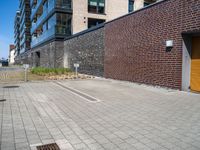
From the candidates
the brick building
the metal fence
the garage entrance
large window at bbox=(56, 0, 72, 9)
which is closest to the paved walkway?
the garage entrance

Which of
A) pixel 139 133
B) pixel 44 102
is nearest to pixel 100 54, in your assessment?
pixel 44 102

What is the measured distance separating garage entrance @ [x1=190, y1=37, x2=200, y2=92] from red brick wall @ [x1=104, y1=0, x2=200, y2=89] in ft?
2.01

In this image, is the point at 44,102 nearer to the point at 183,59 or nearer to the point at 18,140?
the point at 18,140

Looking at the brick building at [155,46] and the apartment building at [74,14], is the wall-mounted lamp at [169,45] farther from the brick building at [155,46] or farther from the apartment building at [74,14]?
the apartment building at [74,14]

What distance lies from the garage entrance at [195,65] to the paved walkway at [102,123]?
1613 mm

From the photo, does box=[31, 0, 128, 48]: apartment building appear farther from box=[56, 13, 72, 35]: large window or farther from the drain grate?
the drain grate

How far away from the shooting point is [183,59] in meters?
9.71

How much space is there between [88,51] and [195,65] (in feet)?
40.8

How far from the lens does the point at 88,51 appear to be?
20.6m

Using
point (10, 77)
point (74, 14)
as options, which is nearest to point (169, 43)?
point (10, 77)

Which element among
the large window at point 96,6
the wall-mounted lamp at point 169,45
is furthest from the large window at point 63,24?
the wall-mounted lamp at point 169,45

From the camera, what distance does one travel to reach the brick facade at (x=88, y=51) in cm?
1822

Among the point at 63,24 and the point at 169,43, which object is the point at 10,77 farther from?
the point at 169,43

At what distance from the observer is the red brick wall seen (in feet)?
32.0
